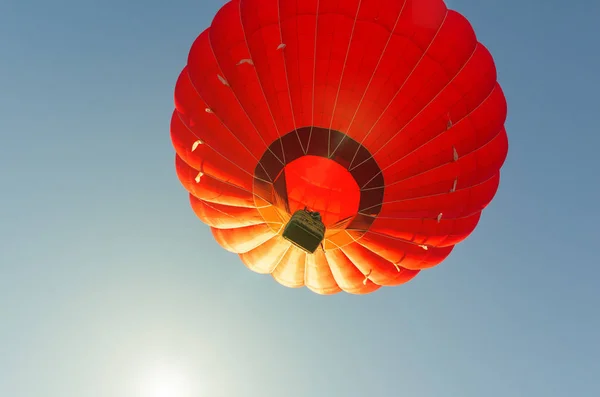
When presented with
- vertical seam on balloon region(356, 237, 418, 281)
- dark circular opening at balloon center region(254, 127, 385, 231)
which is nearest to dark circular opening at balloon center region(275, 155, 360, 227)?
dark circular opening at balloon center region(254, 127, 385, 231)

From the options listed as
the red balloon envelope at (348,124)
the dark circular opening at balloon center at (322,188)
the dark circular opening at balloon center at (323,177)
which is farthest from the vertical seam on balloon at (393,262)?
the dark circular opening at balloon center at (322,188)

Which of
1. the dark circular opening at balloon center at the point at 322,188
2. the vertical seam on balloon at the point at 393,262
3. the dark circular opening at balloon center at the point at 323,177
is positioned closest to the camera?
the dark circular opening at balloon center at the point at 323,177

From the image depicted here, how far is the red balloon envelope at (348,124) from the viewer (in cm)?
634

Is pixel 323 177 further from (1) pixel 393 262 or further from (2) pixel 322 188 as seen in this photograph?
(1) pixel 393 262

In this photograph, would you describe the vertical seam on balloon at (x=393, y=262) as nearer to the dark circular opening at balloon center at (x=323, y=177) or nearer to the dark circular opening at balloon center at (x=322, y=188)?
the dark circular opening at balloon center at (x=323, y=177)

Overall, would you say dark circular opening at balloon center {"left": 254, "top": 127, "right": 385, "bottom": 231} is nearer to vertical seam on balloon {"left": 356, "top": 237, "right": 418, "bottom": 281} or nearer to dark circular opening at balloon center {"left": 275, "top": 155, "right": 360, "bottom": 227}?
dark circular opening at balloon center {"left": 275, "top": 155, "right": 360, "bottom": 227}

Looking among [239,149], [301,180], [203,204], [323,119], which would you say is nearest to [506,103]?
[323,119]

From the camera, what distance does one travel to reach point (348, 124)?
6.62 metres

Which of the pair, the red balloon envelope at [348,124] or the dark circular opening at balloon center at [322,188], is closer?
the red balloon envelope at [348,124]

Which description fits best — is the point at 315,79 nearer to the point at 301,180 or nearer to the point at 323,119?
the point at 323,119

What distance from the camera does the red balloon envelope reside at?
6.34 meters

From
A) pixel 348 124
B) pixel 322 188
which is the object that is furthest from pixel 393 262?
pixel 348 124

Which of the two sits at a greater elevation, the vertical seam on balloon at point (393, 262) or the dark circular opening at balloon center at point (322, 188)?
the dark circular opening at balloon center at point (322, 188)

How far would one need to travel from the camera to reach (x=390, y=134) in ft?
21.7
